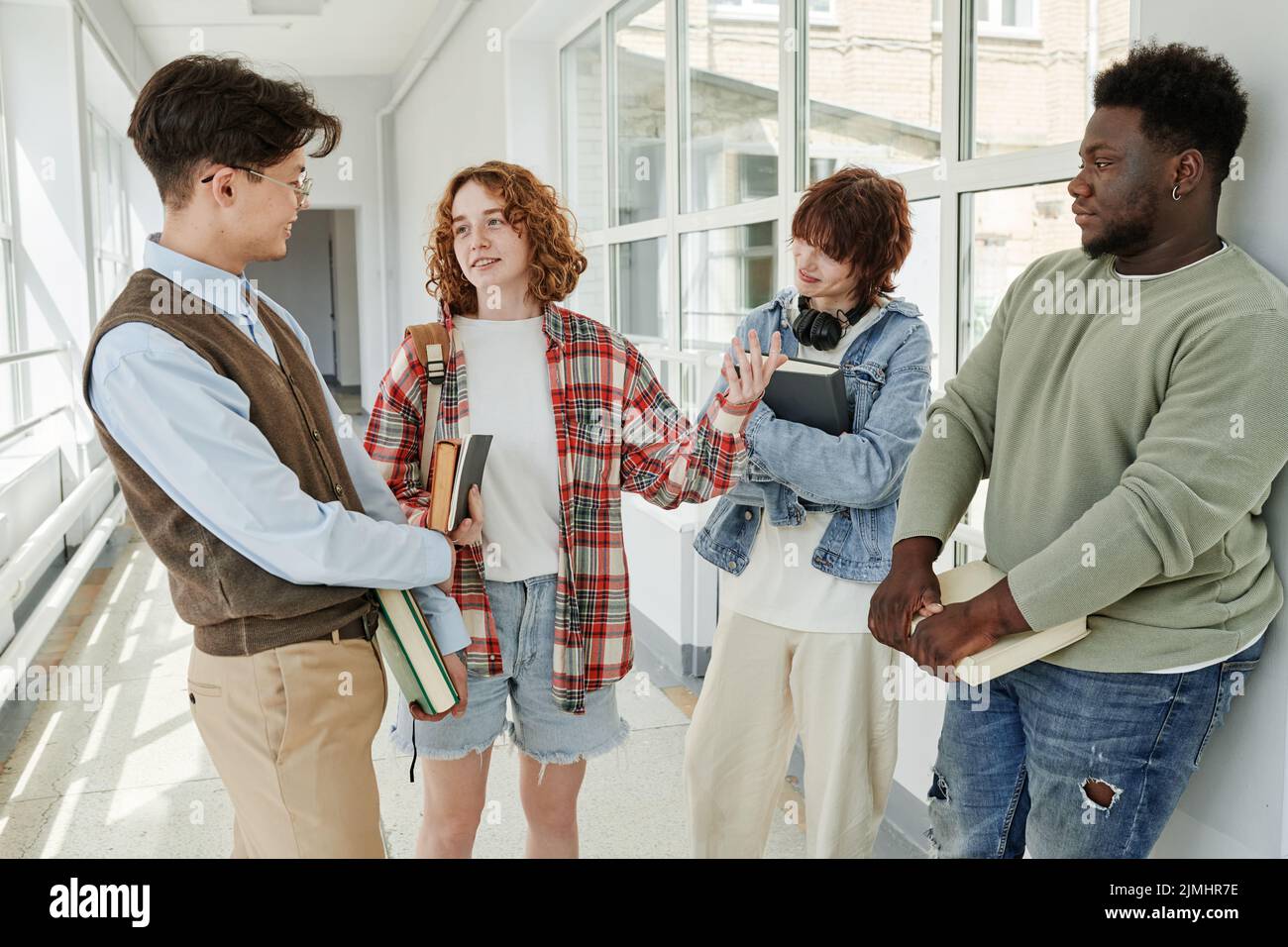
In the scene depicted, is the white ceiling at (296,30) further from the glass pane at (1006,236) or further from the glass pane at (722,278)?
the glass pane at (1006,236)

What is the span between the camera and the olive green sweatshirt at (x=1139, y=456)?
1308 millimetres

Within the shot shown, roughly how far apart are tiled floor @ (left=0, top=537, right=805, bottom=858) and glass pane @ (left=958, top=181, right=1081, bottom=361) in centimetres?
136

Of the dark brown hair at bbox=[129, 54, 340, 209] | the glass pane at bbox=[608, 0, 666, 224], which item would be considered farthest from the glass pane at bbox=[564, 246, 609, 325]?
the dark brown hair at bbox=[129, 54, 340, 209]

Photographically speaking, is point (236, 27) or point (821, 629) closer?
point (821, 629)

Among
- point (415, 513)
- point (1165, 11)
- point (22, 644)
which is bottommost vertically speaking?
point (22, 644)

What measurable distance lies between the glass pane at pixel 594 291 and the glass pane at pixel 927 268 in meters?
2.93

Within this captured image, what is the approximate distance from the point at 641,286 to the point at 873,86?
2.22m

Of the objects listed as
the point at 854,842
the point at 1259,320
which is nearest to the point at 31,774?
the point at 854,842

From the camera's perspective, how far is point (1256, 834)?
1.49m

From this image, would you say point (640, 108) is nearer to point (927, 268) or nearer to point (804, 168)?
point (804, 168)

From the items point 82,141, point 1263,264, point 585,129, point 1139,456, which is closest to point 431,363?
point 1139,456

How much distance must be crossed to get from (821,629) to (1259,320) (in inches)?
35.1

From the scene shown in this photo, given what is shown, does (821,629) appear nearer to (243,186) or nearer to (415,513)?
(415,513)

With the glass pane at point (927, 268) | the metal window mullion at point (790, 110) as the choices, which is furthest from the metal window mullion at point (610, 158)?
the glass pane at point (927, 268)
